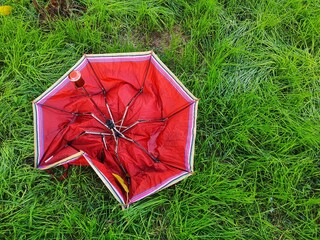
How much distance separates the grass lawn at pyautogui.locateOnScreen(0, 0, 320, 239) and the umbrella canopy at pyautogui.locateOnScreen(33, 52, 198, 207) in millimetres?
254

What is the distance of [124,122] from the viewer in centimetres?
200

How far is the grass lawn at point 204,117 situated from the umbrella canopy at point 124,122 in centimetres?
25

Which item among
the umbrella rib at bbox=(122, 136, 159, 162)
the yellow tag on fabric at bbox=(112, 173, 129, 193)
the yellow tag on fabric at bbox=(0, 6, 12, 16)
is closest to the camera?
the yellow tag on fabric at bbox=(112, 173, 129, 193)

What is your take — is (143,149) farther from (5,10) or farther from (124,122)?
(5,10)

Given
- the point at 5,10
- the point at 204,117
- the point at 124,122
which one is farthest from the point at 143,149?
the point at 5,10

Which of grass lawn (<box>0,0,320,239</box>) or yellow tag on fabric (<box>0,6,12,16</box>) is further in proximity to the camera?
yellow tag on fabric (<box>0,6,12,16</box>)

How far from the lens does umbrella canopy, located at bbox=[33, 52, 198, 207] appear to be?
71.6 inches

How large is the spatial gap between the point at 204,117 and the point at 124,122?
0.59 m

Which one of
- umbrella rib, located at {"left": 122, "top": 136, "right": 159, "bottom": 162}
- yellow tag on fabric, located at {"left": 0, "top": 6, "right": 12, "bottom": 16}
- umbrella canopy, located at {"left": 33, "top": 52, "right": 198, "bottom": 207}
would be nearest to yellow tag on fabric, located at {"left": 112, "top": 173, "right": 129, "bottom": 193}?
umbrella canopy, located at {"left": 33, "top": 52, "right": 198, "bottom": 207}

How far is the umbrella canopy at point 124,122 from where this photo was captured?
71.6 inches

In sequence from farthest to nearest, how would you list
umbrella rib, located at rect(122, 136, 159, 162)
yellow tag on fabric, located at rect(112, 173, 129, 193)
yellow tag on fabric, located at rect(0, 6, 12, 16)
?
yellow tag on fabric, located at rect(0, 6, 12, 16) < umbrella rib, located at rect(122, 136, 159, 162) < yellow tag on fabric, located at rect(112, 173, 129, 193)

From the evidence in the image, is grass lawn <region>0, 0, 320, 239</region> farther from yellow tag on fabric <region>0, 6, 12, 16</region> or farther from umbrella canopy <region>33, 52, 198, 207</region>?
umbrella canopy <region>33, 52, 198, 207</region>

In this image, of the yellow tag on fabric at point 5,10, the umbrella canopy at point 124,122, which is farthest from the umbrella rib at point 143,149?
the yellow tag on fabric at point 5,10

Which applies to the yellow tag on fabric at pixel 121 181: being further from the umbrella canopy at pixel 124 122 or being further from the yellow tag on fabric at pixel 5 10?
the yellow tag on fabric at pixel 5 10
